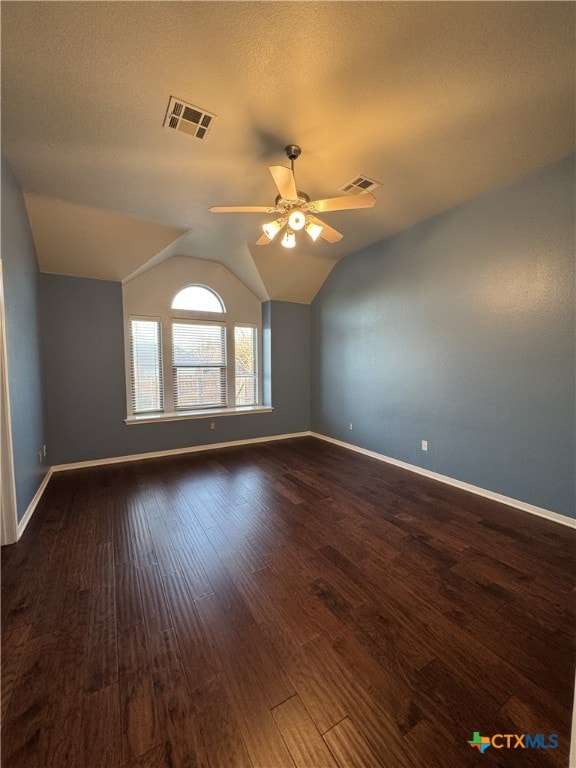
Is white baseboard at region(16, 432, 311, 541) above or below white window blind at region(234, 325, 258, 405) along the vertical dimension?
below

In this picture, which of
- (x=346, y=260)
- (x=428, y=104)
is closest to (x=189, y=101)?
(x=428, y=104)

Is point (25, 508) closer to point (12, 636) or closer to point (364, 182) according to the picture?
point (12, 636)

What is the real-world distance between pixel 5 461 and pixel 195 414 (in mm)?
2536

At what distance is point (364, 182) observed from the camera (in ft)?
8.89

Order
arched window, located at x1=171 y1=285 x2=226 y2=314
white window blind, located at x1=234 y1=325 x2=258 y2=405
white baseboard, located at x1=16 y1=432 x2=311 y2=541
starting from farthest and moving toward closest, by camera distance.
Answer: white window blind, located at x1=234 y1=325 x2=258 y2=405
arched window, located at x1=171 y1=285 x2=226 y2=314
white baseboard, located at x1=16 y1=432 x2=311 y2=541

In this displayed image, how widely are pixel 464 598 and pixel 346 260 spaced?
4438 mm

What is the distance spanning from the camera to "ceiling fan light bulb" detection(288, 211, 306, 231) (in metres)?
2.25

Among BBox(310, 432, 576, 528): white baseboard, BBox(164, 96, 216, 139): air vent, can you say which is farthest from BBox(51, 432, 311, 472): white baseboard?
BBox(164, 96, 216, 139): air vent

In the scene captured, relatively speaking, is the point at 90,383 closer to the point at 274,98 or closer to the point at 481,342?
the point at 274,98

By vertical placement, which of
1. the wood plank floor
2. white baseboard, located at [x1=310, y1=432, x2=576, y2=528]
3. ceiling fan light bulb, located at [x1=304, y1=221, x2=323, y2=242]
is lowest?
the wood plank floor

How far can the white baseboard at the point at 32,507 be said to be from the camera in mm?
2350

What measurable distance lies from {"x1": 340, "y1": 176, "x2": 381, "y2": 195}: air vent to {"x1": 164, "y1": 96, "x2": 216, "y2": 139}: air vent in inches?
52.5

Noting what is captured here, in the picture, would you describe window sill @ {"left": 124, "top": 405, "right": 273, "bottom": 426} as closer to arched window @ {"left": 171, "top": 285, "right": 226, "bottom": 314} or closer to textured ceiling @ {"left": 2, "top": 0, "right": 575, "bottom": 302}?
arched window @ {"left": 171, "top": 285, "right": 226, "bottom": 314}

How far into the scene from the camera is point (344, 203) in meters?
2.19
